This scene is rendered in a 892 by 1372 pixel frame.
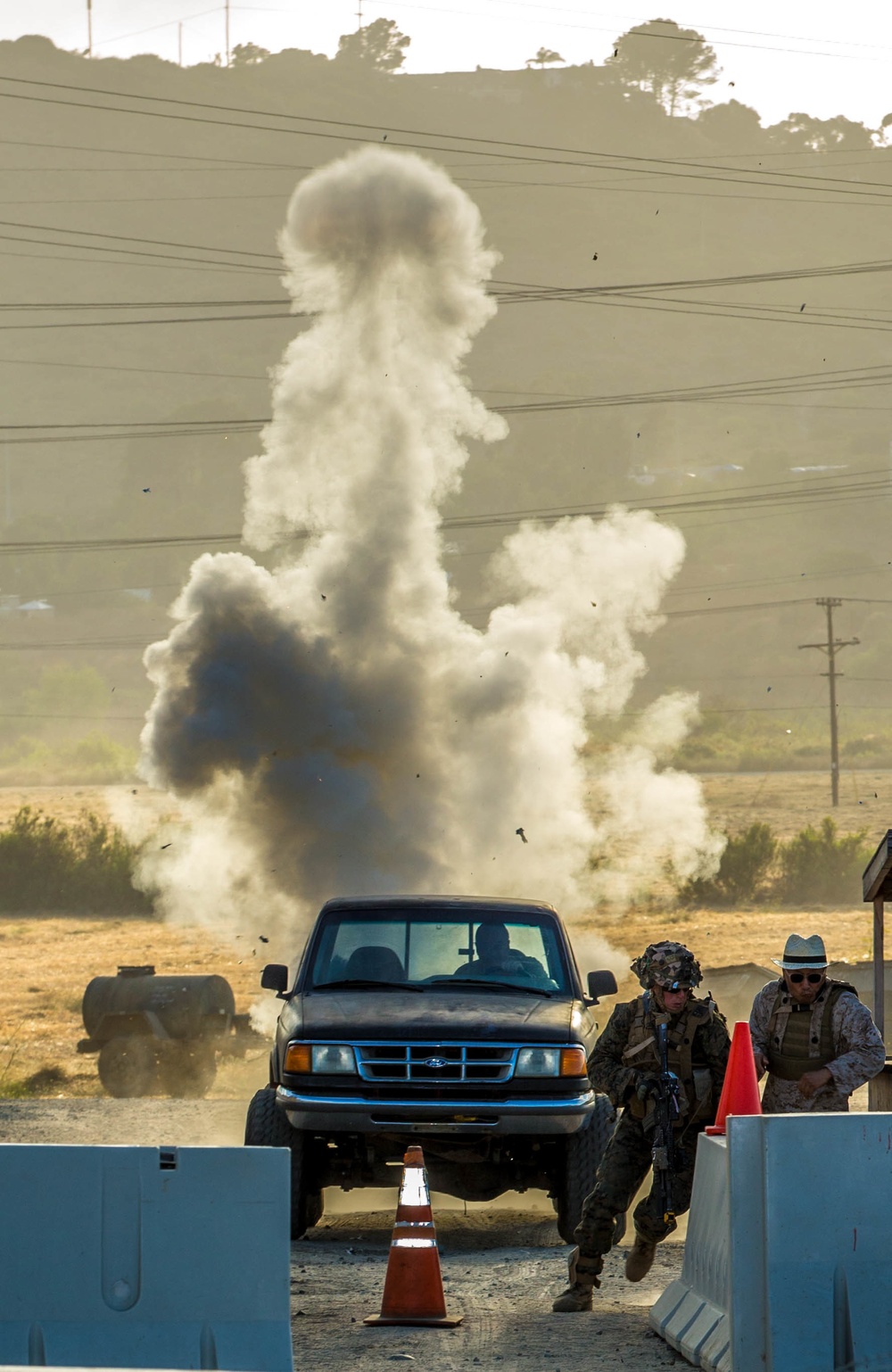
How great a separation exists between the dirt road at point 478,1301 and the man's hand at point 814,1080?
1.14 meters

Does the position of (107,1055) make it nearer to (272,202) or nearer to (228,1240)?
(228,1240)

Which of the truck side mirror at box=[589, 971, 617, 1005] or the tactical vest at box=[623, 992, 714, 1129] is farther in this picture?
the truck side mirror at box=[589, 971, 617, 1005]

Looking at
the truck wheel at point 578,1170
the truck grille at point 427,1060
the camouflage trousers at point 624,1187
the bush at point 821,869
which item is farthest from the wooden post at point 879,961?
the bush at point 821,869

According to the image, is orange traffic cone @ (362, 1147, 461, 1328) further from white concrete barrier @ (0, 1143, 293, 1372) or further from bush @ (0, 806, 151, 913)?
bush @ (0, 806, 151, 913)

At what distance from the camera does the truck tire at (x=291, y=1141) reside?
9570 mm

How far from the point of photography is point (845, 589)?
4742 inches

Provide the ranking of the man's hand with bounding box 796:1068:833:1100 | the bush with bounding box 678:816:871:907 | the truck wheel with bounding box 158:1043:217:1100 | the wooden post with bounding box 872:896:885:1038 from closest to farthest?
the man's hand with bounding box 796:1068:833:1100, the wooden post with bounding box 872:896:885:1038, the truck wheel with bounding box 158:1043:217:1100, the bush with bounding box 678:816:871:907

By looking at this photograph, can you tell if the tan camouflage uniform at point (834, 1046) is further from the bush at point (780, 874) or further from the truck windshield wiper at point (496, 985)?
the bush at point (780, 874)

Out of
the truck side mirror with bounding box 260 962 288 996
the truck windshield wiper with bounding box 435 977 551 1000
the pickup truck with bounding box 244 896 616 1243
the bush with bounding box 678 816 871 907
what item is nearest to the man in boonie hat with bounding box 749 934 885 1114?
the pickup truck with bounding box 244 896 616 1243

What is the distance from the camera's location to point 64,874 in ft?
186

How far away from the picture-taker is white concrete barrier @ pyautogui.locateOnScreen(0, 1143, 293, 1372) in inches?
→ 223

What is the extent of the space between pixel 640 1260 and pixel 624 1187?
70 cm

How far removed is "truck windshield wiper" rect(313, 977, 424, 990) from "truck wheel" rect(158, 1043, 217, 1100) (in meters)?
12.5

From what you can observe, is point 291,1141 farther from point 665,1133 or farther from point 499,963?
point 665,1133
